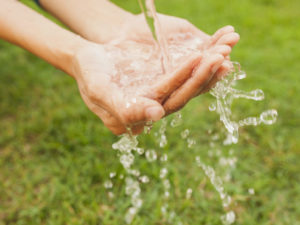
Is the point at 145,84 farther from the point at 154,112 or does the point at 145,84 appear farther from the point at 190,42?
the point at 190,42

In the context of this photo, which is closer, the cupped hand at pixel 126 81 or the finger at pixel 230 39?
the cupped hand at pixel 126 81

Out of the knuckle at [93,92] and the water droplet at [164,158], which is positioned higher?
the knuckle at [93,92]

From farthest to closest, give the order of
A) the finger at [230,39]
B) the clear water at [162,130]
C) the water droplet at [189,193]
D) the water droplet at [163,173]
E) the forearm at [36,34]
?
1. the water droplet at [163,173]
2. the water droplet at [189,193]
3. the forearm at [36,34]
4. the clear water at [162,130]
5. the finger at [230,39]

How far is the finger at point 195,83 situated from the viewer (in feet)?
4.21

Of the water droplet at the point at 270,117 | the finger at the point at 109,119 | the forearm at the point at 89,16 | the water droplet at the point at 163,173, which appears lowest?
the water droplet at the point at 163,173

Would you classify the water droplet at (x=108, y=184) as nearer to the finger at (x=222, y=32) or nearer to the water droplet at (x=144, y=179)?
the water droplet at (x=144, y=179)

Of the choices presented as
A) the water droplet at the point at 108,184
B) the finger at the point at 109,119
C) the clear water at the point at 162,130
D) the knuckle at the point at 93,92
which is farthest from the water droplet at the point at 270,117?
the water droplet at the point at 108,184

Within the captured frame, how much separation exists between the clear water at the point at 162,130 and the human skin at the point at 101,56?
0.30ft

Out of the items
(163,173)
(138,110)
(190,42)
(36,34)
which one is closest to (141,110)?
(138,110)

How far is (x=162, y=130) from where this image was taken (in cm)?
236

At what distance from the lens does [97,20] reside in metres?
2.13

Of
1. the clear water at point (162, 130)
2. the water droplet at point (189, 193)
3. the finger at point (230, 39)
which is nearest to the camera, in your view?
the finger at point (230, 39)

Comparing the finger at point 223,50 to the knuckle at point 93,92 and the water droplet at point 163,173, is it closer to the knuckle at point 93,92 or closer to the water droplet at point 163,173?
the knuckle at point 93,92

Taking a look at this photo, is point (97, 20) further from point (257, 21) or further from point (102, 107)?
point (257, 21)
